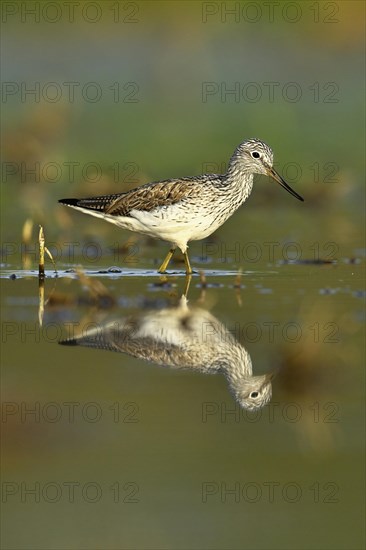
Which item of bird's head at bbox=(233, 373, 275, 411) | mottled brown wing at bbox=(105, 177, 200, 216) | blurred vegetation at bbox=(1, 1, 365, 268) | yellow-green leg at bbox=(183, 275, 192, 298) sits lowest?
blurred vegetation at bbox=(1, 1, 365, 268)

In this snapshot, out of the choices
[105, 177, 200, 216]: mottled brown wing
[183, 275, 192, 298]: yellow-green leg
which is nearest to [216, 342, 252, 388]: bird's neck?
[183, 275, 192, 298]: yellow-green leg

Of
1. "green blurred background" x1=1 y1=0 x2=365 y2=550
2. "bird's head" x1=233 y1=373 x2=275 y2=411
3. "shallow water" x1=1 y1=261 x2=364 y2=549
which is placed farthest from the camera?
"bird's head" x1=233 y1=373 x2=275 y2=411

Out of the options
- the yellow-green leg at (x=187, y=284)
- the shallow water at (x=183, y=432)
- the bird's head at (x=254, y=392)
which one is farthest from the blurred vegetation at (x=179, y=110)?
the bird's head at (x=254, y=392)

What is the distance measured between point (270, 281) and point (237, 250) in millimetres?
2453

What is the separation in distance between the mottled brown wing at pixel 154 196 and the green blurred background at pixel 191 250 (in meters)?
0.72

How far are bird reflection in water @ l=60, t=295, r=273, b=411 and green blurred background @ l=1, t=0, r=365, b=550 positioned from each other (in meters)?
0.14

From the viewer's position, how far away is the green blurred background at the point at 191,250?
709cm

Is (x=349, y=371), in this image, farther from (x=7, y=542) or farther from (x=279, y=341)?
(x=7, y=542)

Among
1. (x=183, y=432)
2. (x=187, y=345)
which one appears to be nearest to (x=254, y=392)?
(x=183, y=432)

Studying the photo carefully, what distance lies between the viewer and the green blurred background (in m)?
7.09

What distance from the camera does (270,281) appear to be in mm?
13352

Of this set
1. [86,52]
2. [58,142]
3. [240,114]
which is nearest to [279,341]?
[58,142]

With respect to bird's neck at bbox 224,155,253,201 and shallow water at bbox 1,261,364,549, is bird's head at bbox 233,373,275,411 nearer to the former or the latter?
shallow water at bbox 1,261,364,549

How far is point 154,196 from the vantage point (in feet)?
46.0
